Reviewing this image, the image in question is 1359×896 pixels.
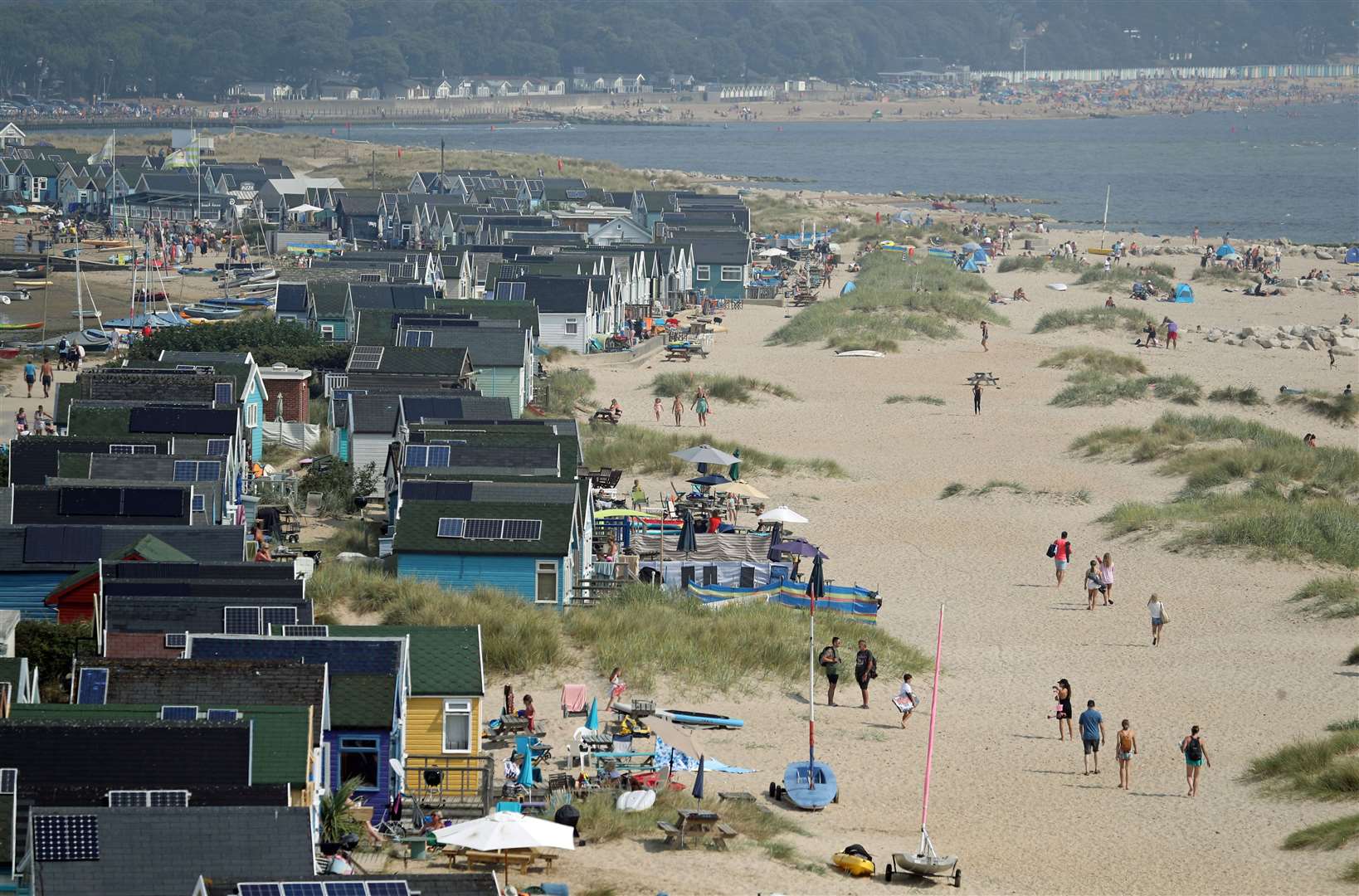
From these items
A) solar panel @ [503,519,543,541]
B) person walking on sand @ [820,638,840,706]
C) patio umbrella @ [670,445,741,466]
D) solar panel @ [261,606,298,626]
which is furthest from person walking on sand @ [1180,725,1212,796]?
patio umbrella @ [670,445,741,466]

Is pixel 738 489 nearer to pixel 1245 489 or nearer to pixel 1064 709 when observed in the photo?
pixel 1245 489

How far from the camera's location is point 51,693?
67.5 feet

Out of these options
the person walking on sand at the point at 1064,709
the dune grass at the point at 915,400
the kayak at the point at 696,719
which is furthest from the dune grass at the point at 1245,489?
the kayak at the point at 696,719

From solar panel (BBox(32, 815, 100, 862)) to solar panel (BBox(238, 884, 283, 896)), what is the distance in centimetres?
130

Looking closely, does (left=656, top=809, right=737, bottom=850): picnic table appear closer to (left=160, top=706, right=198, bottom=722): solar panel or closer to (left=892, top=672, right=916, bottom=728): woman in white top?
(left=160, top=706, right=198, bottom=722): solar panel

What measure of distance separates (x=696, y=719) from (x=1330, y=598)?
494 inches

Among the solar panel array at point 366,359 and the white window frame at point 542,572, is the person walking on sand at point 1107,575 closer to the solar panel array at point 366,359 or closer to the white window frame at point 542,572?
the white window frame at point 542,572

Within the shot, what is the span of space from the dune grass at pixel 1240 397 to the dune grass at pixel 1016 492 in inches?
491

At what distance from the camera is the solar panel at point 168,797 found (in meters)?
15.4

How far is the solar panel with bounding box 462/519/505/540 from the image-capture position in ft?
91.4

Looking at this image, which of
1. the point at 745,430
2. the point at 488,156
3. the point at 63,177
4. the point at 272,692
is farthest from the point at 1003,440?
the point at 488,156

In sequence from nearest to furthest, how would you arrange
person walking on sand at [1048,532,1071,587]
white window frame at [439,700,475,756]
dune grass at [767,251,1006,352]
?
white window frame at [439,700,475,756]
person walking on sand at [1048,532,1071,587]
dune grass at [767,251,1006,352]

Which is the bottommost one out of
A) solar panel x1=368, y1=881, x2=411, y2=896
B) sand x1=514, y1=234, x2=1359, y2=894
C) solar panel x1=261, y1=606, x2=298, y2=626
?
sand x1=514, y1=234, x2=1359, y2=894

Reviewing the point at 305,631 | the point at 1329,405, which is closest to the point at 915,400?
the point at 1329,405
